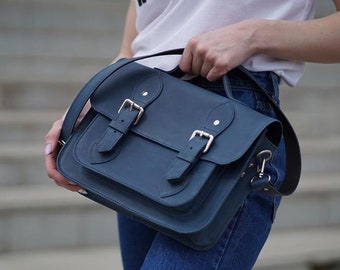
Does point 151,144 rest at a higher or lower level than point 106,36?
higher

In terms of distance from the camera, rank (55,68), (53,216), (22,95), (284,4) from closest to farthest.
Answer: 1. (284,4)
2. (53,216)
3. (22,95)
4. (55,68)

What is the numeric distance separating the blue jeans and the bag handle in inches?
0.7

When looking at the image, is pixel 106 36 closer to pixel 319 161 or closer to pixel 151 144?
pixel 319 161

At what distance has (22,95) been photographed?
3031mm

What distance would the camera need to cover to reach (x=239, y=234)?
1.00 meters

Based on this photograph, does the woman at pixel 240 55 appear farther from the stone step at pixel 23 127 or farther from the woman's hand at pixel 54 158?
the stone step at pixel 23 127

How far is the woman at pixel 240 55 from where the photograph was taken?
3.21ft

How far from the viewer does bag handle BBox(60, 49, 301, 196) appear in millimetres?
1011

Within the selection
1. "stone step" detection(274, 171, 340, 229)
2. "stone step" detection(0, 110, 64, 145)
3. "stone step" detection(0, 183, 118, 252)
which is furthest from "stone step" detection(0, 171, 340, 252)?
"stone step" detection(274, 171, 340, 229)

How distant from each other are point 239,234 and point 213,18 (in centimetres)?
33

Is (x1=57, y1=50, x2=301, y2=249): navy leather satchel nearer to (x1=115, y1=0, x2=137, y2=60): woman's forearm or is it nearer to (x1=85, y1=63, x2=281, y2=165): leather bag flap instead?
(x1=85, y1=63, x2=281, y2=165): leather bag flap

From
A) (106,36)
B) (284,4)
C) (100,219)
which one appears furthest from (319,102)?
(284,4)

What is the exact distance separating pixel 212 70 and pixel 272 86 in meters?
0.13

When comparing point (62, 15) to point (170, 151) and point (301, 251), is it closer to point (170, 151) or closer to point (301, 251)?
point (301, 251)
